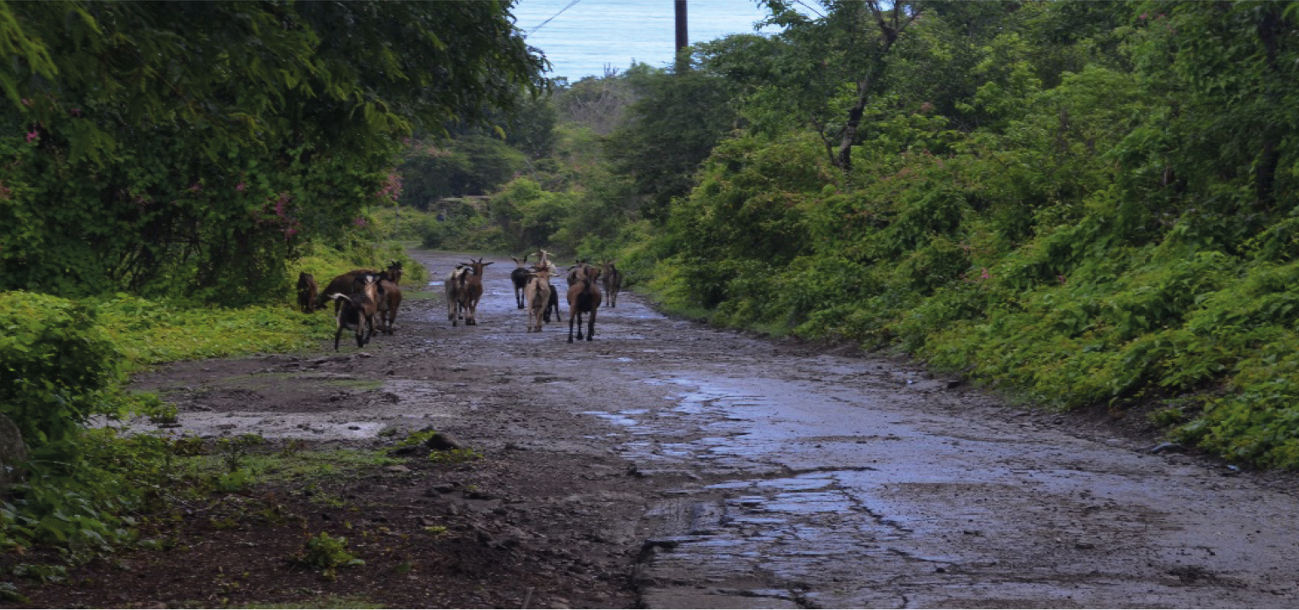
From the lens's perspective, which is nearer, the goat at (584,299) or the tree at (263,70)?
the tree at (263,70)

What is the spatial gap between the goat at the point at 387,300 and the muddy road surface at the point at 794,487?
5.36m

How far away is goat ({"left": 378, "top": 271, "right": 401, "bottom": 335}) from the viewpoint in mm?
22844

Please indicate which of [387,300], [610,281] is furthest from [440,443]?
[610,281]

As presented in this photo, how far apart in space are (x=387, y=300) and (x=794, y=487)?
15.4 metres

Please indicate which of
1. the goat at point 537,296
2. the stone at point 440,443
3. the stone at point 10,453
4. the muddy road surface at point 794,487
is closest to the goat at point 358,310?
the muddy road surface at point 794,487

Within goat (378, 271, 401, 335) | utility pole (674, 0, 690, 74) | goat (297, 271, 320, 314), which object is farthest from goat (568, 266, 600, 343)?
utility pole (674, 0, 690, 74)

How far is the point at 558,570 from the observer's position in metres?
6.79

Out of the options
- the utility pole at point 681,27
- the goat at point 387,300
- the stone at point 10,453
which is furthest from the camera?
the utility pole at point 681,27

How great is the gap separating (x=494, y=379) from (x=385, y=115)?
860cm

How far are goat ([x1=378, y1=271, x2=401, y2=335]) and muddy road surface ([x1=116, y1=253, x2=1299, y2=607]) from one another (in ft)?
17.6

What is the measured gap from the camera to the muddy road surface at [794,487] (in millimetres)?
6402

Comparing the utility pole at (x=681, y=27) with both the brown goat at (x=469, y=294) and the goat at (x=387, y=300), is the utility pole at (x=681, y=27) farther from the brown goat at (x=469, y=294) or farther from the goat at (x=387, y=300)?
the goat at (x=387, y=300)

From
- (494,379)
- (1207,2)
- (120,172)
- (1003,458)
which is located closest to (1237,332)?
(1003,458)

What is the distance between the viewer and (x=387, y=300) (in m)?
23.2
